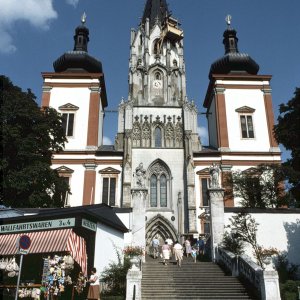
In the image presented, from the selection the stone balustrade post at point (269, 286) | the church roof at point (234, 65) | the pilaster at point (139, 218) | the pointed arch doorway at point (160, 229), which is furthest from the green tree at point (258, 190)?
the church roof at point (234, 65)

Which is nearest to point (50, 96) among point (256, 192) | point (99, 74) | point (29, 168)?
point (99, 74)

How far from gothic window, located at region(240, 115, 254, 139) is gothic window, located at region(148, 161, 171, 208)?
853 centimetres

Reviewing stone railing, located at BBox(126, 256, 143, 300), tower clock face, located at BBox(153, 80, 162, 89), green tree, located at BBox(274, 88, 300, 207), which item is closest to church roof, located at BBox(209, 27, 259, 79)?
tower clock face, located at BBox(153, 80, 162, 89)

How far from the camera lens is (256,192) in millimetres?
24312

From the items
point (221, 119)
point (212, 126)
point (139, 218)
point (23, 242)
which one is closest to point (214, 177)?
point (139, 218)

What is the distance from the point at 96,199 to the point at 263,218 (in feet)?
54.4

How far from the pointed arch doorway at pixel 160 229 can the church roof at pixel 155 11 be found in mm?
23787

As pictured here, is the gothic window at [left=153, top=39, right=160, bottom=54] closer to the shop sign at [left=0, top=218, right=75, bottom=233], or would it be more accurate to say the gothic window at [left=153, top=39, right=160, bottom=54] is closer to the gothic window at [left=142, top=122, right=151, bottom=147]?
the gothic window at [left=142, top=122, right=151, bottom=147]

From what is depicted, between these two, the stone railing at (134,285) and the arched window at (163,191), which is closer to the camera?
the stone railing at (134,285)

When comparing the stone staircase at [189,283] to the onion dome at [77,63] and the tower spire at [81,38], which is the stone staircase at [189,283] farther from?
the tower spire at [81,38]

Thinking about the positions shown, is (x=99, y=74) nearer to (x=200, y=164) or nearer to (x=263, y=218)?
(x=200, y=164)

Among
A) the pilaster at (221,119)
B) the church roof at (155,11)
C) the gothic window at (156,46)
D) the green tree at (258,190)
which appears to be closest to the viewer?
the green tree at (258,190)

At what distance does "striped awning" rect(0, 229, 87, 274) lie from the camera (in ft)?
43.6

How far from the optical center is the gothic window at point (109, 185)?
31344mm
